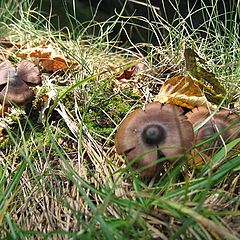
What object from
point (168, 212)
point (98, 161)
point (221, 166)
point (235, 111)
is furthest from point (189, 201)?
point (235, 111)

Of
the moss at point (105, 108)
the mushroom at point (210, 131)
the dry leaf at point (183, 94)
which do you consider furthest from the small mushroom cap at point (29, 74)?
the mushroom at point (210, 131)

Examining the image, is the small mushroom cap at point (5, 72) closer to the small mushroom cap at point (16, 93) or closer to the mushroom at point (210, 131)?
the small mushroom cap at point (16, 93)

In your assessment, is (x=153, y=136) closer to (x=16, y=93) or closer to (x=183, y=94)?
(x=183, y=94)

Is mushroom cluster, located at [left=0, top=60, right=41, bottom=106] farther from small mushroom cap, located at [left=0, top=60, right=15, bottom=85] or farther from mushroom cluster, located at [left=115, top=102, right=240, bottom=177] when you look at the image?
mushroom cluster, located at [left=115, top=102, right=240, bottom=177]

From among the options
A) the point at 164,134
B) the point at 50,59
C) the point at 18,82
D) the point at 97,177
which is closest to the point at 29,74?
the point at 18,82

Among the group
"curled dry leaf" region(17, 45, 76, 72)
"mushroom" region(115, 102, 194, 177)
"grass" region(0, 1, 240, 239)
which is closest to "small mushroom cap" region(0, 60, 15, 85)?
"grass" region(0, 1, 240, 239)

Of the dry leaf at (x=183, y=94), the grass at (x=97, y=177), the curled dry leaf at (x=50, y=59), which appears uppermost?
A: the dry leaf at (x=183, y=94)
